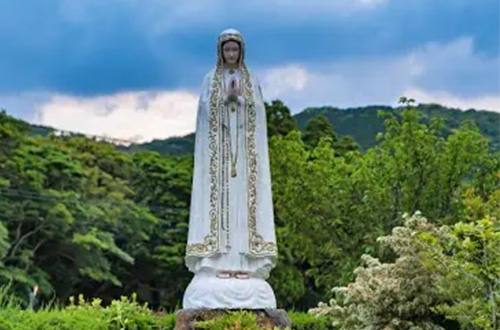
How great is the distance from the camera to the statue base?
27.1 feet

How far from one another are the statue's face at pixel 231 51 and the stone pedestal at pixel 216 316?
263cm

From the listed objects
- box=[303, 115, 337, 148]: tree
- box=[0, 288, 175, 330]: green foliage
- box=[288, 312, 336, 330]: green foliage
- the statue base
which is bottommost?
box=[288, 312, 336, 330]: green foliage

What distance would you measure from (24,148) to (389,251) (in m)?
16.4

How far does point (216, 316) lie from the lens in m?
8.11


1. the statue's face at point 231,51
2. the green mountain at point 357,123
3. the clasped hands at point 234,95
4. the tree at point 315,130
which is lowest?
the clasped hands at point 234,95

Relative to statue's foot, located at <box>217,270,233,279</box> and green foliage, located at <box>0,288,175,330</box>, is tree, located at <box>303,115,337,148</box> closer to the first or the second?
green foliage, located at <box>0,288,175,330</box>

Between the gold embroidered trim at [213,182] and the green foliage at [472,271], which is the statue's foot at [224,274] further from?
the green foliage at [472,271]

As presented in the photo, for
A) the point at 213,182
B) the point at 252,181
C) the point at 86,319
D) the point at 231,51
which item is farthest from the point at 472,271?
the point at 86,319

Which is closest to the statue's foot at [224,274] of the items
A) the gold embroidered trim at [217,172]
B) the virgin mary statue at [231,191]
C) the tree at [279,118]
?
the virgin mary statue at [231,191]

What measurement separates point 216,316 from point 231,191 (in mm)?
1372

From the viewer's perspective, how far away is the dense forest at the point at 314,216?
32.8ft

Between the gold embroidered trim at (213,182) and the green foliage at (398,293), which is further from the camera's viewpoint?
the green foliage at (398,293)

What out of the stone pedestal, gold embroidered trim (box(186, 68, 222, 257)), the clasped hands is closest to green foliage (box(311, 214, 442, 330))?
the stone pedestal

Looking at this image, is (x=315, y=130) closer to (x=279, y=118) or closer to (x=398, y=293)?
(x=279, y=118)
